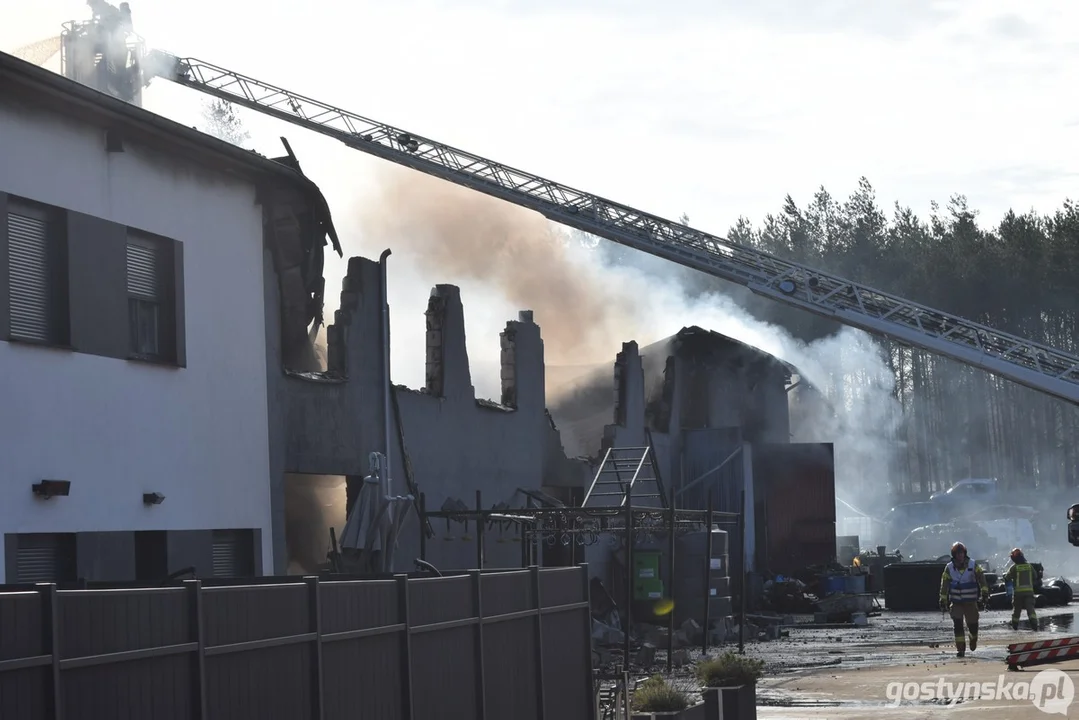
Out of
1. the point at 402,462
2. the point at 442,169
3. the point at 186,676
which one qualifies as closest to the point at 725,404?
the point at 442,169

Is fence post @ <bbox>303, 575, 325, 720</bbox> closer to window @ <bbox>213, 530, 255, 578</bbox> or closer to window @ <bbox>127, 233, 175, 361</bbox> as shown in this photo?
window @ <bbox>127, 233, 175, 361</bbox>

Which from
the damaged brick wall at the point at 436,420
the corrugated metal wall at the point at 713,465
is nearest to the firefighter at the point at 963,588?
the damaged brick wall at the point at 436,420

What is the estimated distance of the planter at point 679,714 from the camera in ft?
41.6

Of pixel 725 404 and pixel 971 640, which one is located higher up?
pixel 725 404

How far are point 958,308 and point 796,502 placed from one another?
33.8 metres

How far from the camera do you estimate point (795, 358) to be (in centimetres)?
7756

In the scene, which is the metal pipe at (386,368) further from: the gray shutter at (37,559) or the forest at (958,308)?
the forest at (958,308)

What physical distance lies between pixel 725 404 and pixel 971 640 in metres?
22.1

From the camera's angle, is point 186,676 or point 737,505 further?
point 737,505

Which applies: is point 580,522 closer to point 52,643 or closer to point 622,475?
point 622,475

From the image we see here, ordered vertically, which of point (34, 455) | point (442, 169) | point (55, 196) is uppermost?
point (442, 169)

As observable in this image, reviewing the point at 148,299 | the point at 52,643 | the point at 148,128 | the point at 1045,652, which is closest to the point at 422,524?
the point at 148,299

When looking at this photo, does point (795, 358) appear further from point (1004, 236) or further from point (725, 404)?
point (725, 404)

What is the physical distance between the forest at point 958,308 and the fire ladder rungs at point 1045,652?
58.2m
